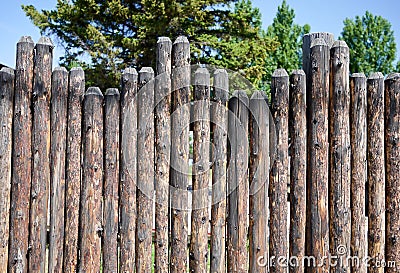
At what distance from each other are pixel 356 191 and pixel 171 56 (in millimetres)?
1838

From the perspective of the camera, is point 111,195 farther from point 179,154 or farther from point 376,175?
point 376,175

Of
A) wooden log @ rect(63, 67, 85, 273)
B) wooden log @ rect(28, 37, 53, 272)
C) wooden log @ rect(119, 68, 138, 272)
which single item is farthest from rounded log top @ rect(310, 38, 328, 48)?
wooden log @ rect(28, 37, 53, 272)

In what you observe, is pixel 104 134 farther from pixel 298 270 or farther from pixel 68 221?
pixel 298 270

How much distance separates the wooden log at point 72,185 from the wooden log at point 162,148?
2.05 feet

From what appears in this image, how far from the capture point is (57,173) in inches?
149

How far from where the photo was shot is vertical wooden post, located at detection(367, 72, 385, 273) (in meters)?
3.84

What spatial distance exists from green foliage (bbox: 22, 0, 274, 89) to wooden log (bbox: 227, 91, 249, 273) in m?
12.5

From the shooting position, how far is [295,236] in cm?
378

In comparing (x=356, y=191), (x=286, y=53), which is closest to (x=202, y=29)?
(x=286, y=53)

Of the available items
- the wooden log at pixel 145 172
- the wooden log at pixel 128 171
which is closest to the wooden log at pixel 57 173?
the wooden log at pixel 128 171

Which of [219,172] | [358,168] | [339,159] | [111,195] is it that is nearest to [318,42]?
[339,159]

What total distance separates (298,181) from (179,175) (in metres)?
0.94

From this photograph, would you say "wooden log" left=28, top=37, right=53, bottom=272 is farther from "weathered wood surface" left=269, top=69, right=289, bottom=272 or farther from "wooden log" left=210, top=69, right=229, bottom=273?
"weathered wood surface" left=269, top=69, right=289, bottom=272

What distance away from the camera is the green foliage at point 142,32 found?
53.5ft
